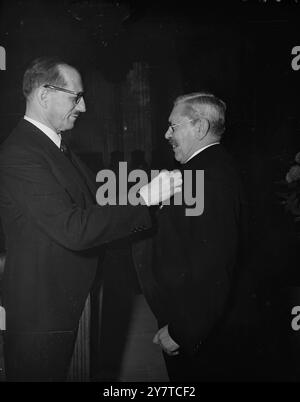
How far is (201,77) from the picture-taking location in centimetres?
216

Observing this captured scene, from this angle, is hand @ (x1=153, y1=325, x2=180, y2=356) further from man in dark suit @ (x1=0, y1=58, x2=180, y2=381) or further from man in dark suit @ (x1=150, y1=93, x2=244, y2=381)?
man in dark suit @ (x1=0, y1=58, x2=180, y2=381)

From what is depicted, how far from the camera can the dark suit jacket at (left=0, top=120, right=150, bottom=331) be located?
4.27ft

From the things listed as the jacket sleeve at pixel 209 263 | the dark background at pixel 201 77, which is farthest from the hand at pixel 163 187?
the dark background at pixel 201 77

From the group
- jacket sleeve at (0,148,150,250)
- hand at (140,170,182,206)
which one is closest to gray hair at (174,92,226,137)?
hand at (140,170,182,206)

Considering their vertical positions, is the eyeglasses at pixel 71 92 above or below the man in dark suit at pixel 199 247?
above

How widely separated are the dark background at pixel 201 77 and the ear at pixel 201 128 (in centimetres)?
48

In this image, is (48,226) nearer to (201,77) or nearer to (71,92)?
(71,92)

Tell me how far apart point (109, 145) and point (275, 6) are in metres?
1.08

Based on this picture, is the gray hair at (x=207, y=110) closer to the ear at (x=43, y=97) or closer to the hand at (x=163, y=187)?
the hand at (x=163, y=187)

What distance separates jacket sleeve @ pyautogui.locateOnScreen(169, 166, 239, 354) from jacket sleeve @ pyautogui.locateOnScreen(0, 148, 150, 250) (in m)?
0.21

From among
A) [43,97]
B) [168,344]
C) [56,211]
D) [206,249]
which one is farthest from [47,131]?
[168,344]

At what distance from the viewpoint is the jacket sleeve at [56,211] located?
1.29m

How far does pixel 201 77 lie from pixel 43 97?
1020 millimetres

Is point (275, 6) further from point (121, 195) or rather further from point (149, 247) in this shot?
point (149, 247)
